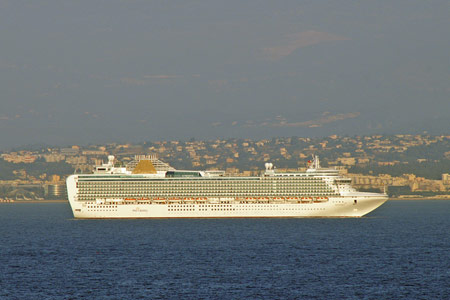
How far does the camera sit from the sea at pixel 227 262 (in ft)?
165

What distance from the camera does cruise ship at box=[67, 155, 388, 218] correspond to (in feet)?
344

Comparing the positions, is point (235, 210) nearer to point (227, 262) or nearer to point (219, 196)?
point (219, 196)

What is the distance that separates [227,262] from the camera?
62.1 m

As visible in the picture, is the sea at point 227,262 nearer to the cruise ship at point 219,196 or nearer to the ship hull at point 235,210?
the ship hull at point 235,210

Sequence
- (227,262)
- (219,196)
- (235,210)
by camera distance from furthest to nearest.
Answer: (219,196) < (235,210) < (227,262)

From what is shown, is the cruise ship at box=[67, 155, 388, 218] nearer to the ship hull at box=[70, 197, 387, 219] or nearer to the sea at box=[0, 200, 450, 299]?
the ship hull at box=[70, 197, 387, 219]

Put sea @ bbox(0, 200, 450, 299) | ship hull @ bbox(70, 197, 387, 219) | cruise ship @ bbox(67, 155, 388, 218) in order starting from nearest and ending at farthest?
sea @ bbox(0, 200, 450, 299) < ship hull @ bbox(70, 197, 387, 219) < cruise ship @ bbox(67, 155, 388, 218)

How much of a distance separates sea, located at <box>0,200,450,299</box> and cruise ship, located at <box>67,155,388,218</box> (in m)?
8.71

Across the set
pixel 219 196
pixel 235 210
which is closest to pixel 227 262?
pixel 235 210

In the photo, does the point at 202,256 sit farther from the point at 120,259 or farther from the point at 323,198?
the point at 323,198

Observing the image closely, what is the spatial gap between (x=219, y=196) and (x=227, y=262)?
44.8 metres

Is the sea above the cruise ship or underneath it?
underneath

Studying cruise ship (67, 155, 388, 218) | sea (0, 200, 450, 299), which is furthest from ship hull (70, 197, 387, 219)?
sea (0, 200, 450, 299)

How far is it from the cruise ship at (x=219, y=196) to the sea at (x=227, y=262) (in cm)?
871
